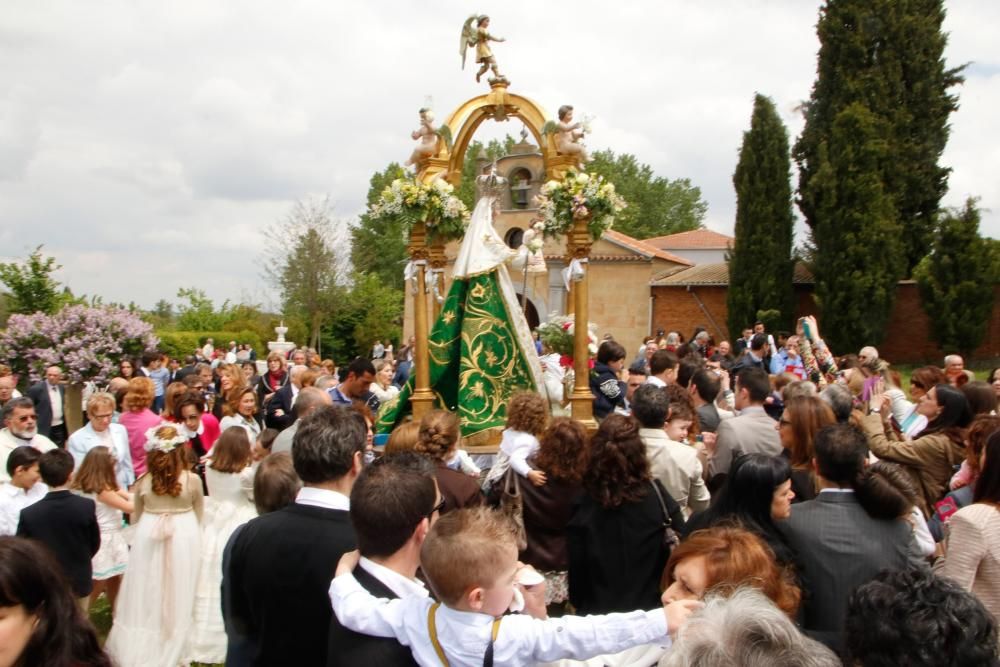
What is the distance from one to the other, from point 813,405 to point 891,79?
2561 centimetres

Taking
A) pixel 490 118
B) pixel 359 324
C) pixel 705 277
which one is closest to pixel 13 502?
pixel 490 118

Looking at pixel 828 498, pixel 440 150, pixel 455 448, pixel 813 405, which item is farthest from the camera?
pixel 440 150

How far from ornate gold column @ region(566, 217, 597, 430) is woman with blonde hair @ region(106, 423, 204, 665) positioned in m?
3.64

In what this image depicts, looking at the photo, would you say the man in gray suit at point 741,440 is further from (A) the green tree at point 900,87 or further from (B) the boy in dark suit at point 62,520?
(A) the green tree at point 900,87

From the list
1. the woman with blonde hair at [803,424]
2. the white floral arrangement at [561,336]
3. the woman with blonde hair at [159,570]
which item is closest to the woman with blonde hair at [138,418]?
the woman with blonde hair at [159,570]

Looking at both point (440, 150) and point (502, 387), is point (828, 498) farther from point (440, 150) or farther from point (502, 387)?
point (440, 150)

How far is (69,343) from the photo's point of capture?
30.7 feet

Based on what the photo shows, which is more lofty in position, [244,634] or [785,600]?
[785,600]

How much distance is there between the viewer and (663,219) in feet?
205

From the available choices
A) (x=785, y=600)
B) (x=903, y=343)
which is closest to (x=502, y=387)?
(x=785, y=600)

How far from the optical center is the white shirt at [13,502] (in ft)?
17.3

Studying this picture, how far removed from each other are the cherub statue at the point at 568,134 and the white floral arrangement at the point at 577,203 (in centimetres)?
21

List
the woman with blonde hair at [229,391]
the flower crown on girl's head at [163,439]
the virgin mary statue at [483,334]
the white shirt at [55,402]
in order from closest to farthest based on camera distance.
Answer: the flower crown on girl's head at [163,439], the virgin mary statue at [483,334], the woman with blonde hair at [229,391], the white shirt at [55,402]

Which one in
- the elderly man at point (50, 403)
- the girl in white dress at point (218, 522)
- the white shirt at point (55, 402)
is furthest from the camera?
the white shirt at point (55, 402)
